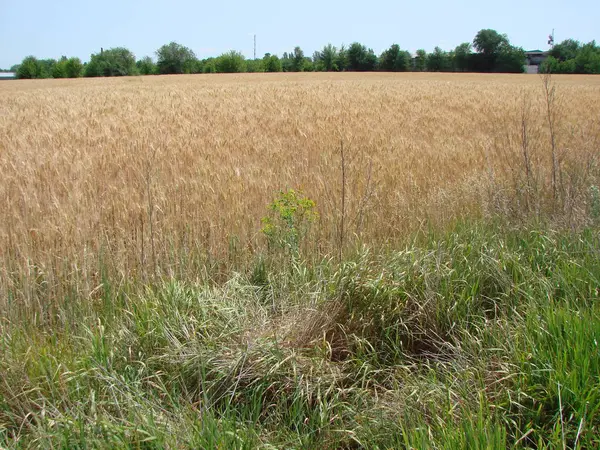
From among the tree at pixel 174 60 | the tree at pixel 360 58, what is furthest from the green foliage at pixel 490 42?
the tree at pixel 174 60

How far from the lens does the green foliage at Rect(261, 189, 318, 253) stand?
347cm

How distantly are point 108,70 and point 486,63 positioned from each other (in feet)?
168

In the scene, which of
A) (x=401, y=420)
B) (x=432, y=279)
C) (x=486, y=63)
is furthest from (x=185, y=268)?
(x=486, y=63)

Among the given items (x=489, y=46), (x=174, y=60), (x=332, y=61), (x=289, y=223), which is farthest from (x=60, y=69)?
(x=289, y=223)

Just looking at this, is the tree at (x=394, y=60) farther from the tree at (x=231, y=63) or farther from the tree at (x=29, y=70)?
the tree at (x=29, y=70)

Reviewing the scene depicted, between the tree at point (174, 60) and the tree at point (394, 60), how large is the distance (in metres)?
27.5

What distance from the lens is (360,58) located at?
267 feet

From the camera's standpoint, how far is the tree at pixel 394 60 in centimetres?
7450

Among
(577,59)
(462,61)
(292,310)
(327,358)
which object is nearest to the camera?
(327,358)

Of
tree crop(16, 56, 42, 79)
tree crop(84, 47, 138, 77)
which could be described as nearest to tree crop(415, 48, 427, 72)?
tree crop(84, 47, 138, 77)

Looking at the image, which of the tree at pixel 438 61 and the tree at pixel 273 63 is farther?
the tree at pixel 273 63

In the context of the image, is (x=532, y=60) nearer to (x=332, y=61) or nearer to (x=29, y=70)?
(x=332, y=61)

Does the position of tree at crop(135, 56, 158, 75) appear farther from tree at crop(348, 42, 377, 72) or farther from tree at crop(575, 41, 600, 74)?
tree at crop(575, 41, 600, 74)

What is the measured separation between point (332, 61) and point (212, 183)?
81897 mm
